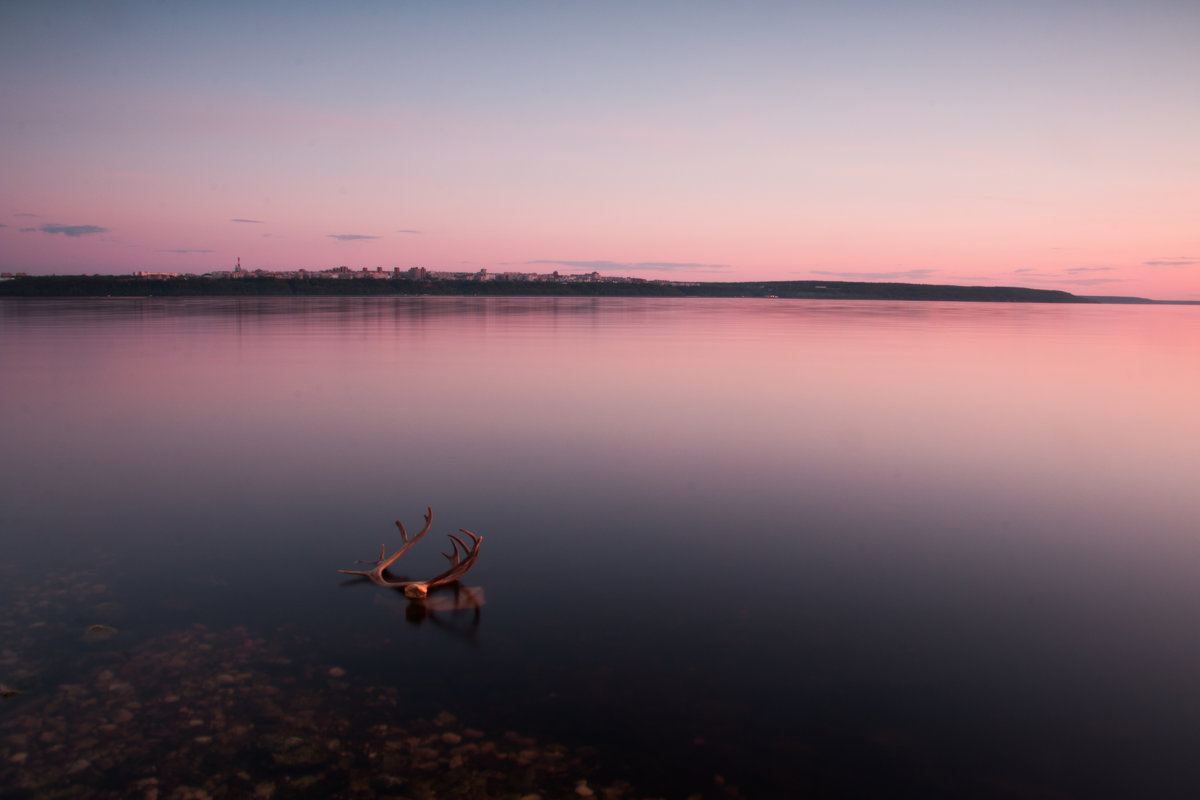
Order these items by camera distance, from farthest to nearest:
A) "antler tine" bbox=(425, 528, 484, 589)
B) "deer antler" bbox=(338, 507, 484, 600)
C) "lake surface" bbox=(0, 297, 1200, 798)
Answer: "antler tine" bbox=(425, 528, 484, 589) < "deer antler" bbox=(338, 507, 484, 600) < "lake surface" bbox=(0, 297, 1200, 798)

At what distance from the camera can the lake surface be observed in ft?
13.4

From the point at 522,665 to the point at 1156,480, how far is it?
9.81m

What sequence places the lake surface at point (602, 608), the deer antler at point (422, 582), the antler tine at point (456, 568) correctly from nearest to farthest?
1. the lake surface at point (602, 608)
2. the deer antler at point (422, 582)
3. the antler tine at point (456, 568)

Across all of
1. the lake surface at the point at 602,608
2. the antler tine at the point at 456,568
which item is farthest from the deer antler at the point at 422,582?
the lake surface at the point at 602,608

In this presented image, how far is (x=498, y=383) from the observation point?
18.0 meters

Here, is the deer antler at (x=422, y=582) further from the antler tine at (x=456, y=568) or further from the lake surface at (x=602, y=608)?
the lake surface at (x=602, y=608)


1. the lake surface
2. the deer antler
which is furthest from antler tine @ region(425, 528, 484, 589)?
the lake surface

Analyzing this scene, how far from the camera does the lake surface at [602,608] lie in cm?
408

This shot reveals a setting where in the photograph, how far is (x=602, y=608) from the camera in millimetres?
5793

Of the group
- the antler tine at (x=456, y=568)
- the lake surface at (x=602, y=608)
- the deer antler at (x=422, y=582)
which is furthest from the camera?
the antler tine at (x=456, y=568)

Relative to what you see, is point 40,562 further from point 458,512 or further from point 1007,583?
point 1007,583

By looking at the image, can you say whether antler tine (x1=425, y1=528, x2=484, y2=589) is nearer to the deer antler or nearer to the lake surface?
the deer antler

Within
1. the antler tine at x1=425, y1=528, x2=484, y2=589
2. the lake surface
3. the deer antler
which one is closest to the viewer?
the lake surface

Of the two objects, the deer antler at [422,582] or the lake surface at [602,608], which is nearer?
the lake surface at [602,608]
